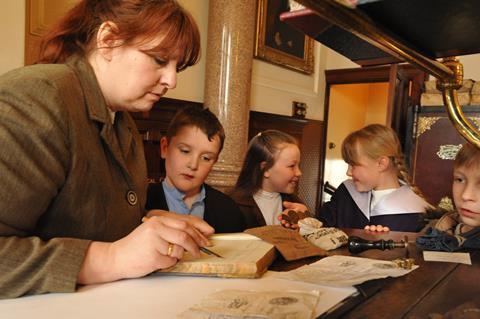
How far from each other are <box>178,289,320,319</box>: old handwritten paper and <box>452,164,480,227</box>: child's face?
1.11m

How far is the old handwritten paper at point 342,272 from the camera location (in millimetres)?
851

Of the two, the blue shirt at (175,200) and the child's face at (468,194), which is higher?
the child's face at (468,194)

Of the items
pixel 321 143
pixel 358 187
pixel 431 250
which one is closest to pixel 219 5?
pixel 358 187

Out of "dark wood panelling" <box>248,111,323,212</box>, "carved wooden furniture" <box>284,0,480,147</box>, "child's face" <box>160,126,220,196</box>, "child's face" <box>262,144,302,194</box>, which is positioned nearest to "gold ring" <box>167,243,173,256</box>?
"carved wooden furniture" <box>284,0,480,147</box>

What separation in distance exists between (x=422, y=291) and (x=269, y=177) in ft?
5.60

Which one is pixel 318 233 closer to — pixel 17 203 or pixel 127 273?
pixel 127 273

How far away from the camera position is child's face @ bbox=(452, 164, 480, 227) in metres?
1.62

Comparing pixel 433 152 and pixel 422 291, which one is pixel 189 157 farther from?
pixel 433 152

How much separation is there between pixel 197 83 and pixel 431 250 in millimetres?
3137

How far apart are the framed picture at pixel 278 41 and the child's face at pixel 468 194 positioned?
300cm

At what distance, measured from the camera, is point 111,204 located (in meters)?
0.99

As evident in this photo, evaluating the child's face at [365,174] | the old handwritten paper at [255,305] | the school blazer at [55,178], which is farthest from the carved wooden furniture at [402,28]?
the child's face at [365,174]

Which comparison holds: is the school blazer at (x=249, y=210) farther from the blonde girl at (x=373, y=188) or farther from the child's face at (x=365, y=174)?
the child's face at (x=365, y=174)

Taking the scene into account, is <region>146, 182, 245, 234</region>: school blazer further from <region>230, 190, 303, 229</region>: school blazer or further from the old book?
the old book
